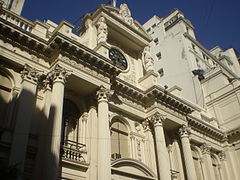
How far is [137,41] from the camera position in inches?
840

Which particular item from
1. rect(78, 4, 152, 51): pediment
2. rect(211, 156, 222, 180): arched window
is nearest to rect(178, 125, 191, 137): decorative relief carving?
rect(211, 156, 222, 180): arched window

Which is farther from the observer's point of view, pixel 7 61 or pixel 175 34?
pixel 175 34

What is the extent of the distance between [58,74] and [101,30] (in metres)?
5.95

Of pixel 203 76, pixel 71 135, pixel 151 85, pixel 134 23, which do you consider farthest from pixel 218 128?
pixel 71 135

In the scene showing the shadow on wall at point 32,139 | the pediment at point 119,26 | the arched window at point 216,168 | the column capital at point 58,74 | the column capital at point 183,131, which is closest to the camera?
the shadow on wall at point 32,139

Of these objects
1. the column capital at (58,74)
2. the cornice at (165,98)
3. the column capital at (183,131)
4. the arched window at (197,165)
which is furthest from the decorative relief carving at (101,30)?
the arched window at (197,165)

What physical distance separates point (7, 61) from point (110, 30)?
897cm

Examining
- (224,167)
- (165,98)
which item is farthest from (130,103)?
(224,167)

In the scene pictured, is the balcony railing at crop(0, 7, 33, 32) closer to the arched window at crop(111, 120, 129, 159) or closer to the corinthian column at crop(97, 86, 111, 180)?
the corinthian column at crop(97, 86, 111, 180)

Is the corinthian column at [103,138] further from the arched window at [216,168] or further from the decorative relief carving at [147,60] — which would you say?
the arched window at [216,168]

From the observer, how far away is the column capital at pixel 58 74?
13391 mm

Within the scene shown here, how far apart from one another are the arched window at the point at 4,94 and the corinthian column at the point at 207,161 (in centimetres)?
1461

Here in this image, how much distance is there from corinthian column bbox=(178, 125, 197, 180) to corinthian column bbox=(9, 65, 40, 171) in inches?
400

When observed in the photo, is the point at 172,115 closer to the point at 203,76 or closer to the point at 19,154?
the point at 19,154
